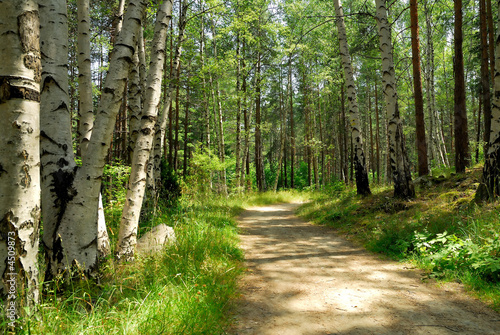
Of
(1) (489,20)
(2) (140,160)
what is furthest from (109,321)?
(1) (489,20)

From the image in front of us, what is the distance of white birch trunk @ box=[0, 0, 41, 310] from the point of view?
1.69m

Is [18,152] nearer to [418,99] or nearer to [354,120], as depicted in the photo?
[354,120]

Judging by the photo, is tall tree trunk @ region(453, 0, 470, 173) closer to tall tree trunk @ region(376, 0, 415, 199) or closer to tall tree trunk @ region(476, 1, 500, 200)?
tall tree trunk @ region(376, 0, 415, 199)

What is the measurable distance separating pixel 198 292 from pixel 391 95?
23.8 feet

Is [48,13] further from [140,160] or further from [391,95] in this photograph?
Answer: [391,95]

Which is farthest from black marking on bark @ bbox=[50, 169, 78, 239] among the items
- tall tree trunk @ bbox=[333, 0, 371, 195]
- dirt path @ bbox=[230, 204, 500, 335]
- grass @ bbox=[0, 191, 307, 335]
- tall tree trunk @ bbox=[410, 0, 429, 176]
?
tall tree trunk @ bbox=[410, 0, 429, 176]

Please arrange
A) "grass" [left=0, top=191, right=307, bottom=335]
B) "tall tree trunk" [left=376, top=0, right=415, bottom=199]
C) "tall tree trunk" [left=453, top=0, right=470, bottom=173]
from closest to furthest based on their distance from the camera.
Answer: "grass" [left=0, top=191, right=307, bottom=335] < "tall tree trunk" [left=376, top=0, right=415, bottom=199] < "tall tree trunk" [left=453, top=0, right=470, bottom=173]

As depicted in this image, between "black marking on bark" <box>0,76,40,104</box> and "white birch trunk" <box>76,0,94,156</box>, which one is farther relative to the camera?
"white birch trunk" <box>76,0,94,156</box>

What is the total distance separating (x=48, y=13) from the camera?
262cm

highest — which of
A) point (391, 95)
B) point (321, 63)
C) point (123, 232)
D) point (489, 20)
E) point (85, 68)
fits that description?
point (321, 63)

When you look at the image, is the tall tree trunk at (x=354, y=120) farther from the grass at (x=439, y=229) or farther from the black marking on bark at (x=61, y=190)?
the black marking on bark at (x=61, y=190)

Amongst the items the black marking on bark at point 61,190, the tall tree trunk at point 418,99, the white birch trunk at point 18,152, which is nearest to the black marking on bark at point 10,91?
the white birch trunk at point 18,152

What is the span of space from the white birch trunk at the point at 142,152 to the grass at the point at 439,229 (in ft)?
13.6

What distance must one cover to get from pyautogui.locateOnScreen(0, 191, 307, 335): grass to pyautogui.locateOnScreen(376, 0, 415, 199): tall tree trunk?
537 centimetres
